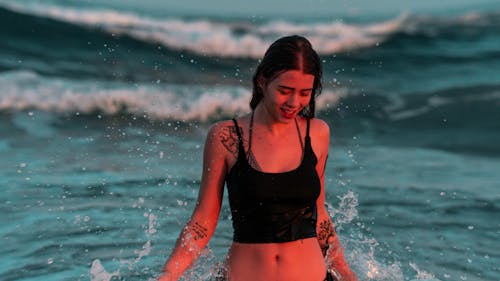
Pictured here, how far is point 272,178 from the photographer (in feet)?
14.1

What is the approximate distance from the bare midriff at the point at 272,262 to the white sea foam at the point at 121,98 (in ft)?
35.7

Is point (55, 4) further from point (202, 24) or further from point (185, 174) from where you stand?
point (185, 174)

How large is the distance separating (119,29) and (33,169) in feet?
49.8

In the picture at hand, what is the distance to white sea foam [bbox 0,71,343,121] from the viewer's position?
1561cm

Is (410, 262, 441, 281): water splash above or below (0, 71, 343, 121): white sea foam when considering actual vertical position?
below

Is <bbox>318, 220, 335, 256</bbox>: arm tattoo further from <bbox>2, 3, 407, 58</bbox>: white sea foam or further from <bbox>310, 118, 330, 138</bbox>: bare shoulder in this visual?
<bbox>2, 3, 407, 58</bbox>: white sea foam

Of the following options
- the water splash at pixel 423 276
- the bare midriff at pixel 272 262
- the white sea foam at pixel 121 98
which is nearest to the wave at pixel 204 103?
the white sea foam at pixel 121 98

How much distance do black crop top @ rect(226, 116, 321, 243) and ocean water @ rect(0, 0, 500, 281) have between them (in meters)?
0.86

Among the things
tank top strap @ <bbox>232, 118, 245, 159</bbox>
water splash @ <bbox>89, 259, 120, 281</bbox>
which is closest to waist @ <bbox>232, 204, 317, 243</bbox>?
tank top strap @ <bbox>232, 118, 245, 159</bbox>

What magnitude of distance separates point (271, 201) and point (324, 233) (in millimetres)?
606

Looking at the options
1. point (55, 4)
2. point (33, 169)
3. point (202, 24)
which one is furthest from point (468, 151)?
point (55, 4)

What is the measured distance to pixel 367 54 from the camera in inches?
931

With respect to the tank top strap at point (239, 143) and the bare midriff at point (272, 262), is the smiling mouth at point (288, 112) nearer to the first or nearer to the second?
the tank top strap at point (239, 143)

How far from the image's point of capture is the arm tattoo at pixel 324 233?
4777mm
